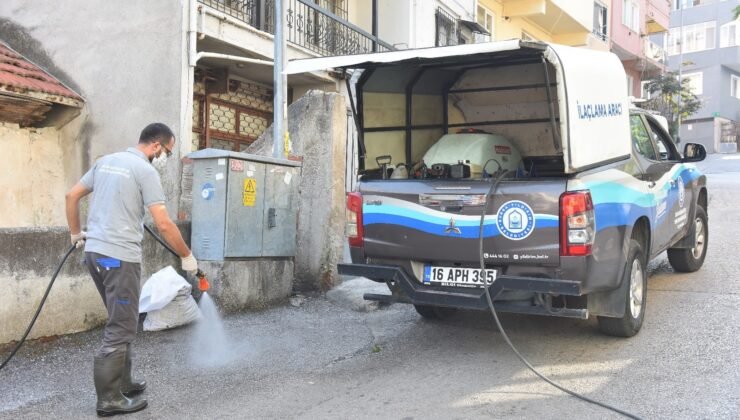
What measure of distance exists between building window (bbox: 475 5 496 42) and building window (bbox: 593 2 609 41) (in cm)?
669

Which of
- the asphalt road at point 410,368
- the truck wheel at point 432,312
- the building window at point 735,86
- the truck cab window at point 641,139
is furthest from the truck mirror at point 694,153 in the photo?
the building window at point 735,86

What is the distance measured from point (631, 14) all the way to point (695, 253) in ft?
72.4

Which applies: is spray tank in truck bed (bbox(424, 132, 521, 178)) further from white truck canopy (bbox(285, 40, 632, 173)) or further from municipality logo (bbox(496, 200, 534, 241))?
municipality logo (bbox(496, 200, 534, 241))

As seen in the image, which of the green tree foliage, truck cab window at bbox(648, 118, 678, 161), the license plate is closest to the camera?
the license plate

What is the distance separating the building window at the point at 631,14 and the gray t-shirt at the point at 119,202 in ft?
84.6

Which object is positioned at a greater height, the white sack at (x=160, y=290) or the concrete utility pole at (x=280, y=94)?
the concrete utility pole at (x=280, y=94)

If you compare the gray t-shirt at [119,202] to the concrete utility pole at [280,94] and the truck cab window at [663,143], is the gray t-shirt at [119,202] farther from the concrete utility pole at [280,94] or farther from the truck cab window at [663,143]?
the truck cab window at [663,143]

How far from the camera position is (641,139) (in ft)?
20.5

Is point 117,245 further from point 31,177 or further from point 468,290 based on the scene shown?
point 31,177

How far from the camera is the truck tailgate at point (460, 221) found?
4520mm

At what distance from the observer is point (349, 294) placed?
7.11m

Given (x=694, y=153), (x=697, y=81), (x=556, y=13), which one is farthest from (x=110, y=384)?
(x=697, y=81)

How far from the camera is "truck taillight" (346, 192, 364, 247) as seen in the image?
5.36 metres

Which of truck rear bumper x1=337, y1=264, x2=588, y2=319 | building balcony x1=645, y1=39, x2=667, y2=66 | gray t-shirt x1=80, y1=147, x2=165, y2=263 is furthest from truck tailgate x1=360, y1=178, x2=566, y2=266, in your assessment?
building balcony x1=645, y1=39, x2=667, y2=66
